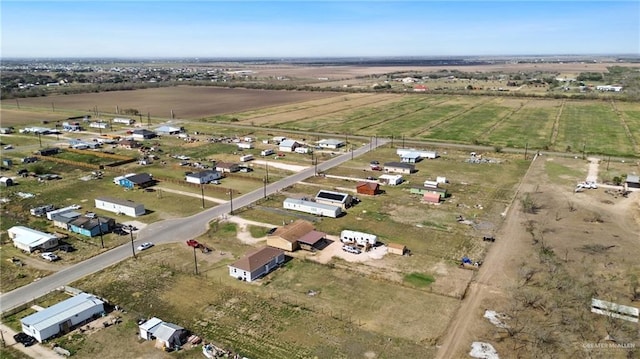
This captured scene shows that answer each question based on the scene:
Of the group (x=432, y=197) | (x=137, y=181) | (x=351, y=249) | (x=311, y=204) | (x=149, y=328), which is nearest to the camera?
(x=149, y=328)

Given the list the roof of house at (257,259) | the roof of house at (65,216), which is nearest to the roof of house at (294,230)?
the roof of house at (257,259)

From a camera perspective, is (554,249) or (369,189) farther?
(369,189)

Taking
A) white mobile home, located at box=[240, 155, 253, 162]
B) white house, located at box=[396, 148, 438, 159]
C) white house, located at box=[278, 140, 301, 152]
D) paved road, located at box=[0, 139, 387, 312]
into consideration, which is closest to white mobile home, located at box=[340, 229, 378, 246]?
paved road, located at box=[0, 139, 387, 312]

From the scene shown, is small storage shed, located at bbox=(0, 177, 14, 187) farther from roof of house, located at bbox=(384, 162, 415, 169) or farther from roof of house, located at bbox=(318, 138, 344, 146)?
roof of house, located at bbox=(384, 162, 415, 169)

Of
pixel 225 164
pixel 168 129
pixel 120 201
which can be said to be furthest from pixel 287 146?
pixel 120 201

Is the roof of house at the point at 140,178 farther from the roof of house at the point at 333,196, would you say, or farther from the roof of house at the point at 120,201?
the roof of house at the point at 333,196

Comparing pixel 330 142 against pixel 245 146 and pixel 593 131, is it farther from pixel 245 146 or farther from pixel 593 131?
pixel 593 131
